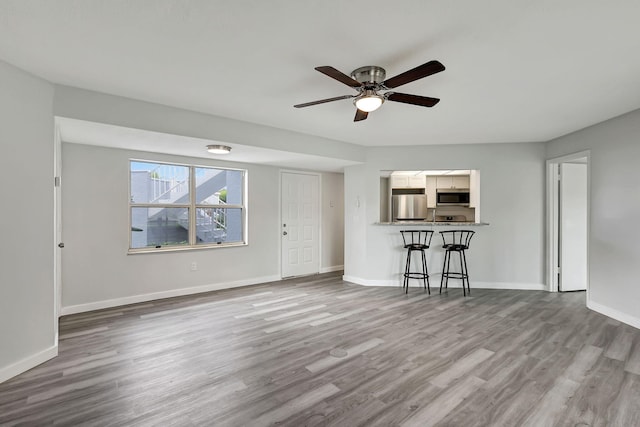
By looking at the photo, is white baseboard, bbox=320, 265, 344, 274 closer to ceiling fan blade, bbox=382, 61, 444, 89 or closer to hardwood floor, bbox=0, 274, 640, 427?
hardwood floor, bbox=0, 274, 640, 427

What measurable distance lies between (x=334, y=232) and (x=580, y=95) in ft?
14.8

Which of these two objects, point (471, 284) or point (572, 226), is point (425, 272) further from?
point (572, 226)

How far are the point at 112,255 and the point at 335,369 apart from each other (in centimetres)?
336

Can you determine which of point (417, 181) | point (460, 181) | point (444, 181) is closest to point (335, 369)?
point (417, 181)

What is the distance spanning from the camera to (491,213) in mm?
4945

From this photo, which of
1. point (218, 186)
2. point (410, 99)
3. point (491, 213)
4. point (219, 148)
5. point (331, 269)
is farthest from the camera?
point (331, 269)

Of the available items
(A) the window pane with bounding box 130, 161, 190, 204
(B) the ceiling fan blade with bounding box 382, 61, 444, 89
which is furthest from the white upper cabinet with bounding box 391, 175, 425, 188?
(B) the ceiling fan blade with bounding box 382, 61, 444, 89

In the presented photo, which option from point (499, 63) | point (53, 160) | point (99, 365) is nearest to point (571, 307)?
point (499, 63)

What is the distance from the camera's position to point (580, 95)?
2.91 m

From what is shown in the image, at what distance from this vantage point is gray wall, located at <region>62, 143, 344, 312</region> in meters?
3.75

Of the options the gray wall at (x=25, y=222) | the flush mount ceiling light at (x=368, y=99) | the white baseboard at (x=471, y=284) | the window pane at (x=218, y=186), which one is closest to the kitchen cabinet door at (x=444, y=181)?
the white baseboard at (x=471, y=284)

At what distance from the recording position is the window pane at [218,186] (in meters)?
4.88

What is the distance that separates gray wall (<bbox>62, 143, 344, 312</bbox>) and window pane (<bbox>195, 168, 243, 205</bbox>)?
18 centimetres

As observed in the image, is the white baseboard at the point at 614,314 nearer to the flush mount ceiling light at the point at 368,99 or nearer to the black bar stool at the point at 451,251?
the black bar stool at the point at 451,251
